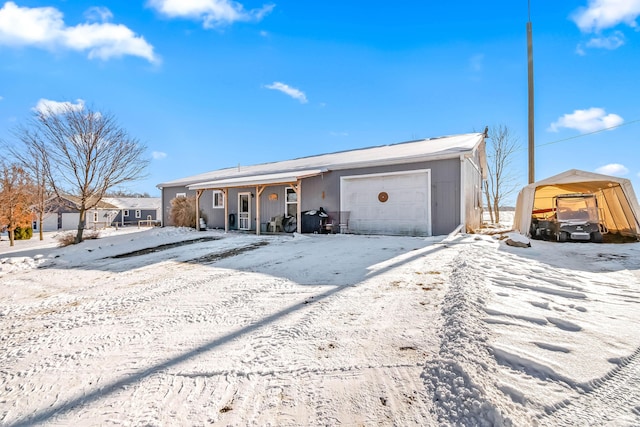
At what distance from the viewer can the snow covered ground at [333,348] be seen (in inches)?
70.1

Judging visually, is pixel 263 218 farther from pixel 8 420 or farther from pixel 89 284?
pixel 8 420

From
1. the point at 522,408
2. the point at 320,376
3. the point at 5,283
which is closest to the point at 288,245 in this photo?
the point at 5,283

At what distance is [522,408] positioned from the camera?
169 centimetres

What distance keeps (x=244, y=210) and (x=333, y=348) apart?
1222cm

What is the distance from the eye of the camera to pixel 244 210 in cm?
1406

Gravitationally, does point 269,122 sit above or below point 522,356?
above

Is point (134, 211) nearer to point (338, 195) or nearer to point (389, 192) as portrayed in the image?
point (338, 195)

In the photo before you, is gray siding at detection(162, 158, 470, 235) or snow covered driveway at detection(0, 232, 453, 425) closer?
snow covered driveway at detection(0, 232, 453, 425)

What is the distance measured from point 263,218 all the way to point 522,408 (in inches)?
492

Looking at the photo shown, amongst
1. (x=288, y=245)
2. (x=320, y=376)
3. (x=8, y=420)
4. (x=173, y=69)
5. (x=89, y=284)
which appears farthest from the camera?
(x=173, y=69)

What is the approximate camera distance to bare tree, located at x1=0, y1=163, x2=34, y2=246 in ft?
53.8

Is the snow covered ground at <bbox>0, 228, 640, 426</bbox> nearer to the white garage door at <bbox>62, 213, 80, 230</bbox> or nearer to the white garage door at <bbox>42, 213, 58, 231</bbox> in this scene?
the white garage door at <bbox>42, 213, 58, 231</bbox>

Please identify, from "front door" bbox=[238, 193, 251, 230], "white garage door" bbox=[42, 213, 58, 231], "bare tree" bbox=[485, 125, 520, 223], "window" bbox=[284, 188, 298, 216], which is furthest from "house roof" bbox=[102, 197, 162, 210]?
"bare tree" bbox=[485, 125, 520, 223]

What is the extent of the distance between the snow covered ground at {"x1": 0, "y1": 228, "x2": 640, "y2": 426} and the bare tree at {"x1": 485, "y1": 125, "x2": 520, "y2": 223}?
1879 centimetres
